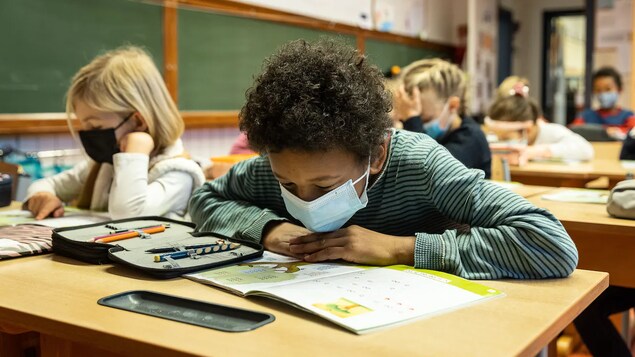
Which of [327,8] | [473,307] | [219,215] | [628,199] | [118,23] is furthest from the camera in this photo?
[327,8]

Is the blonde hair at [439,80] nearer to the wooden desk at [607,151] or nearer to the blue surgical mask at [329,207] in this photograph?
the blue surgical mask at [329,207]

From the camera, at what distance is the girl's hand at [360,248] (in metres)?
1.28

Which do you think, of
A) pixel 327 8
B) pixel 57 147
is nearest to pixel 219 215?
pixel 57 147

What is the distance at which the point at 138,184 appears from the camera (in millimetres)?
1939

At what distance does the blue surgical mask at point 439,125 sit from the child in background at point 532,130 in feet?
3.57

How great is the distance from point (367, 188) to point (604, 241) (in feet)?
2.53

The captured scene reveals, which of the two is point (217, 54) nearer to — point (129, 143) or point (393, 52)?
point (393, 52)

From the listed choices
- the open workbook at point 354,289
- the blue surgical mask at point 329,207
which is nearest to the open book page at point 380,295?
the open workbook at point 354,289

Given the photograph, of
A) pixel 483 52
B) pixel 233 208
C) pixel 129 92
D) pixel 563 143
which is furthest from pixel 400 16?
pixel 233 208

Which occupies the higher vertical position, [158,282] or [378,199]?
[378,199]

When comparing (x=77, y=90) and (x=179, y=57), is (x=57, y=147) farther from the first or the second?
(x=77, y=90)

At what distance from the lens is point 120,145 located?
203 centimetres

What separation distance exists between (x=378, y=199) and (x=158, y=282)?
0.48m

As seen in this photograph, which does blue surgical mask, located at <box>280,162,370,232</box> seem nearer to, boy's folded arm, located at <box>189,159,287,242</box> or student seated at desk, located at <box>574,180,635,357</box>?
boy's folded arm, located at <box>189,159,287,242</box>
